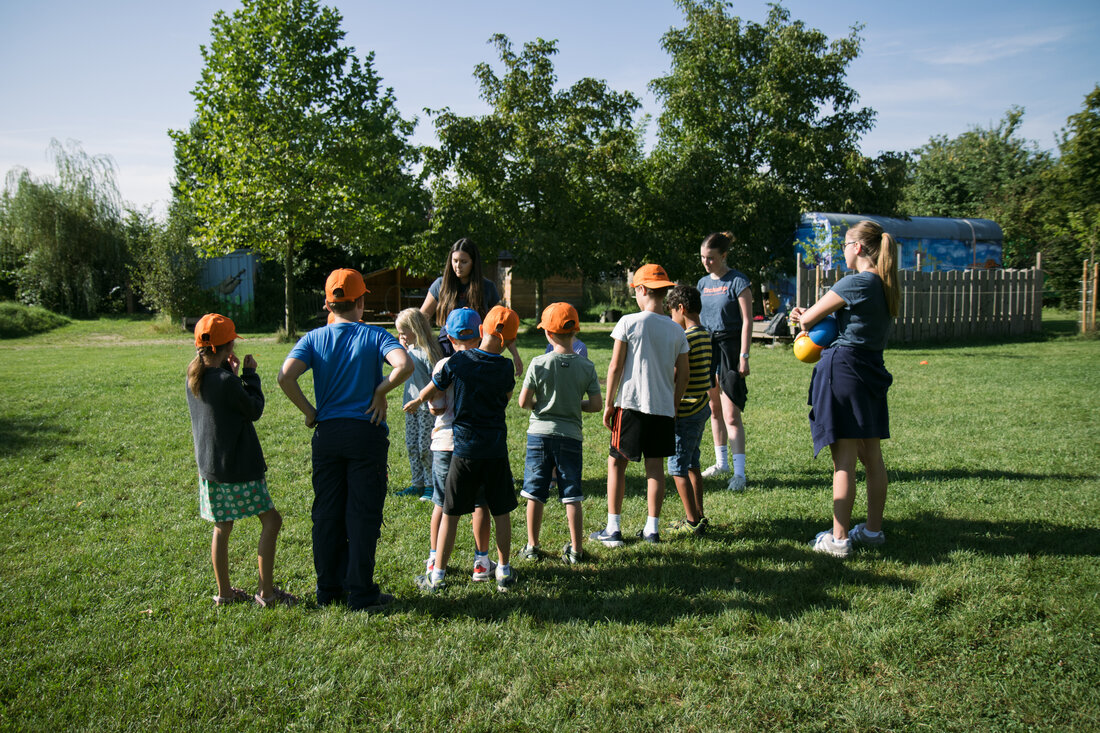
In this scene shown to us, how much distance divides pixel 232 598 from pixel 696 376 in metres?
3.29

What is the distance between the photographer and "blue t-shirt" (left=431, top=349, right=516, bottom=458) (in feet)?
13.3

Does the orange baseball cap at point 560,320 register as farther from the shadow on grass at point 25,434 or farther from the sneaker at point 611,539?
the shadow on grass at point 25,434

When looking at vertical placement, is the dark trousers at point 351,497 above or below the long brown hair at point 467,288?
below

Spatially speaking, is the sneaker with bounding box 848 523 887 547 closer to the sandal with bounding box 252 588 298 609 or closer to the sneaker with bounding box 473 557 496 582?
the sneaker with bounding box 473 557 496 582

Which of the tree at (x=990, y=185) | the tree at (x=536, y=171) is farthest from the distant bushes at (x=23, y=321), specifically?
the tree at (x=990, y=185)

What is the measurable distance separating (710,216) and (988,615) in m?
22.5

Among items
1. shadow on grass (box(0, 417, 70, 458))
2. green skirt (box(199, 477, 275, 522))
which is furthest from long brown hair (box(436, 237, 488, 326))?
shadow on grass (box(0, 417, 70, 458))

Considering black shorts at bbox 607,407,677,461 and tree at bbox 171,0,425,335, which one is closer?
black shorts at bbox 607,407,677,461

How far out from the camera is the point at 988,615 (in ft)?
12.2

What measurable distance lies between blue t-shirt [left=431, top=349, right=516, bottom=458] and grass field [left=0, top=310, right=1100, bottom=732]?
0.88m

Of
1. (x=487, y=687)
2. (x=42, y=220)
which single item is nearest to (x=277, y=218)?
(x=42, y=220)

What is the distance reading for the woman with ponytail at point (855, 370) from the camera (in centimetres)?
444

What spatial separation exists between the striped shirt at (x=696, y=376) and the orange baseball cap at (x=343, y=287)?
2.34 m

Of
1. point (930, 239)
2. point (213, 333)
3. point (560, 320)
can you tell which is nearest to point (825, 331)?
point (560, 320)
